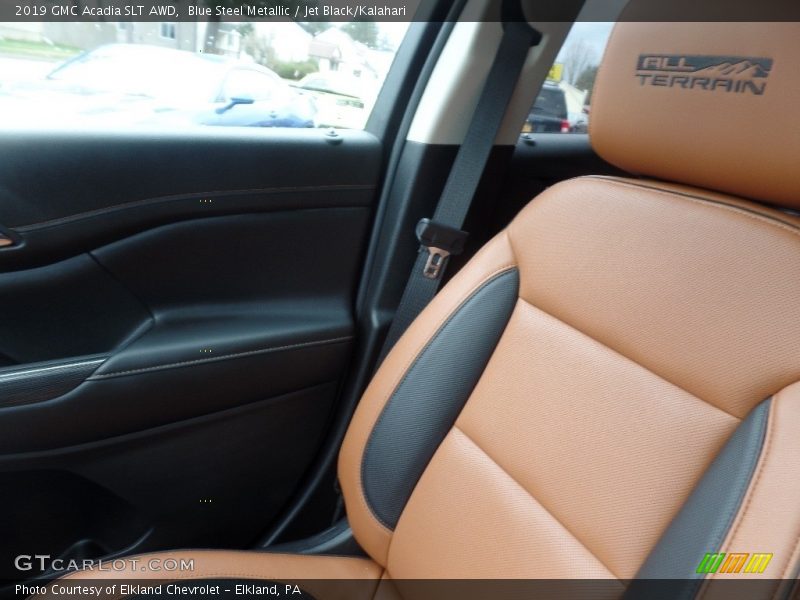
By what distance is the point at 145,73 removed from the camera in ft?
4.05

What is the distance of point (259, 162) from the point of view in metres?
1.28

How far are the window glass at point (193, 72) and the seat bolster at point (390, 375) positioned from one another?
55 cm

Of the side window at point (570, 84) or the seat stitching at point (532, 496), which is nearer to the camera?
the seat stitching at point (532, 496)

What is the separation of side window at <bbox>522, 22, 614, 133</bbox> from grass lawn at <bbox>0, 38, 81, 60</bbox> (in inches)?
34.7

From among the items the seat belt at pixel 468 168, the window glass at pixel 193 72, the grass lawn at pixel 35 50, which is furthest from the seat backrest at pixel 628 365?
the grass lawn at pixel 35 50

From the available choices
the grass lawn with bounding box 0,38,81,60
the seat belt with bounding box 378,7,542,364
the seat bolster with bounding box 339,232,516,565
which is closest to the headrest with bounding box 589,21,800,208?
the seat bolster with bounding box 339,232,516,565

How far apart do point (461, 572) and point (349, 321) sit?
0.64 meters

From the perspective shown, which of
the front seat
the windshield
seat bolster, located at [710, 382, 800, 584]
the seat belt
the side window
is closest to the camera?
seat bolster, located at [710, 382, 800, 584]

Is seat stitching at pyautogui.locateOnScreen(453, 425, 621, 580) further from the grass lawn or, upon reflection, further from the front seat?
the grass lawn

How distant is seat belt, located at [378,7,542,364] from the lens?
1.30 metres

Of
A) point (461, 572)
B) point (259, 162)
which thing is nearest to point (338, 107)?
point (259, 162)

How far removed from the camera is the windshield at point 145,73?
1.18 meters

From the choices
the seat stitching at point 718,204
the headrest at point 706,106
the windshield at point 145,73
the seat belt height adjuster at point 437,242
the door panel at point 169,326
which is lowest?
the door panel at point 169,326

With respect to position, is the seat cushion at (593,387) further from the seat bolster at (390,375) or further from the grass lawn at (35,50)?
→ the grass lawn at (35,50)
